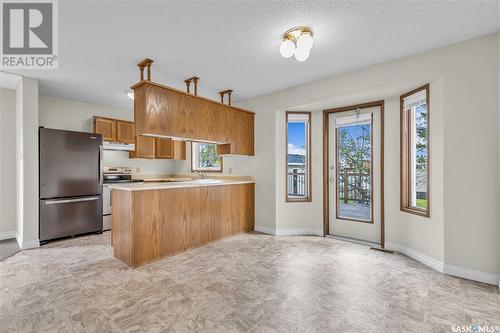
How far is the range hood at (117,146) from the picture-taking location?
15.9 ft

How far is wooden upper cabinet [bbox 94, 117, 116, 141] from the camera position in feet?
15.6

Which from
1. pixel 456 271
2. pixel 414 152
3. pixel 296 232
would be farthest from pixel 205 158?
pixel 456 271

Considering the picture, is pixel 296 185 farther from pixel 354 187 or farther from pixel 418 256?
pixel 418 256

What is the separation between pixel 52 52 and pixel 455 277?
519 centimetres

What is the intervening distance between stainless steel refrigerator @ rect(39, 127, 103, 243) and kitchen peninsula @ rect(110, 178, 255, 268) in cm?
138

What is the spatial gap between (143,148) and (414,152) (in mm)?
5195

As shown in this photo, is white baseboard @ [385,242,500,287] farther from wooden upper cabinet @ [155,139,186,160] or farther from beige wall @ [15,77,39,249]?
beige wall @ [15,77,39,249]

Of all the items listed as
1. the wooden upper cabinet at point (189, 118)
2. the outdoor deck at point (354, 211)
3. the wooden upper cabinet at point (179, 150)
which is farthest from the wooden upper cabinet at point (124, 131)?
the outdoor deck at point (354, 211)

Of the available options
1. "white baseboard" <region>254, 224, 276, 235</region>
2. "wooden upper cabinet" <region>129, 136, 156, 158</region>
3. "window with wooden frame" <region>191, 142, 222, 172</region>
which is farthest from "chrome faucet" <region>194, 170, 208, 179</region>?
"white baseboard" <region>254, 224, 276, 235</region>

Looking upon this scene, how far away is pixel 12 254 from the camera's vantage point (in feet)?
10.8

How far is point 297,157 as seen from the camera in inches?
171

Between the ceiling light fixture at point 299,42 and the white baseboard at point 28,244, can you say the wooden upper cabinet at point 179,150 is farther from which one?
the ceiling light fixture at point 299,42

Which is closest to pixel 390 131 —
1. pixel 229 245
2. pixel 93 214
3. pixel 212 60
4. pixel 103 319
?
pixel 212 60

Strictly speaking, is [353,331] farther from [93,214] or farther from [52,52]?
[93,214]
